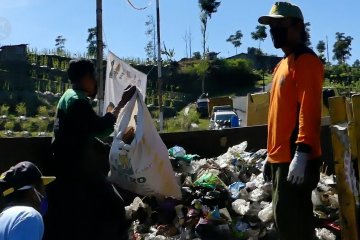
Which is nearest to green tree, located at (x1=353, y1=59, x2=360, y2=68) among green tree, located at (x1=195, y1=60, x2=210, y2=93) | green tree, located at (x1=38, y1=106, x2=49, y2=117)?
green tree, located at (x1=195, y1=60, x2=210, y2=93)

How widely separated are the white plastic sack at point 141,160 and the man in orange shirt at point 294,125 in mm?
1194

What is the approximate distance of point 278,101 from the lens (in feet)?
11.6

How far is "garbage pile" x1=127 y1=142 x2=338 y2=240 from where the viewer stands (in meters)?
4.48

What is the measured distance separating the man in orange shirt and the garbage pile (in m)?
1.02

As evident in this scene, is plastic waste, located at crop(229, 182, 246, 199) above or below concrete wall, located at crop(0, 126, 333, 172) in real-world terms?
below

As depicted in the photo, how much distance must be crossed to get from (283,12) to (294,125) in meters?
Answer: 0.71

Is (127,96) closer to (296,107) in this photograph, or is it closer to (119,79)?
(296,107)

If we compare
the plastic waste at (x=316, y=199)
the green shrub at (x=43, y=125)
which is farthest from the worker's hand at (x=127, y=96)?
the green shrub at (x=43, y=125)

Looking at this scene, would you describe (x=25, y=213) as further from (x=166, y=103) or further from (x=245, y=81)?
(x=245, y=81)

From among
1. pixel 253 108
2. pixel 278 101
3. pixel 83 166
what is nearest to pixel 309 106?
pixel 278 101

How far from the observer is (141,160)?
4.51 metres

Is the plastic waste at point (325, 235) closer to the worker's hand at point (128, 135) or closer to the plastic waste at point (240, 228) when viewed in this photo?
the plastic waste at point (240, 228)

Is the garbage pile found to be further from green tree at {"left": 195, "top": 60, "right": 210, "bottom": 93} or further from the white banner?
green tree at {"left": 195, "top": 60, "right": 210, "bottom": 93}

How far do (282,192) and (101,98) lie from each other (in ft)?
21.8
